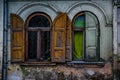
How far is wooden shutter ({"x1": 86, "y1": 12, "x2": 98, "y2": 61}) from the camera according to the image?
12461 mm

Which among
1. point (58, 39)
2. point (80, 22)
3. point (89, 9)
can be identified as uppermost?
point (89, 9)

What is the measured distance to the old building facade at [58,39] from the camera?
489 inches

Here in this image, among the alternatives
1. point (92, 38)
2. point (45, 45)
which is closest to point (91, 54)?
point (92, 38)

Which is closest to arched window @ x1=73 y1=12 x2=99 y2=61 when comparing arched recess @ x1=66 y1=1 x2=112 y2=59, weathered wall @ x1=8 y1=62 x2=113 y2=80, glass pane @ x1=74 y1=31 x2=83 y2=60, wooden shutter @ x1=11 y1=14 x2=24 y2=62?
glass pane @ x1=74 y1=31 x2=83 y2=60

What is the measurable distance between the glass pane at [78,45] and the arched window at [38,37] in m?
1.09

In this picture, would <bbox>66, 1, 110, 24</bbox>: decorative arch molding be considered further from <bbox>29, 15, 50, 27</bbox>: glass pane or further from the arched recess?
<bbox>29, 15, 50, 27</bbox>: glass pane

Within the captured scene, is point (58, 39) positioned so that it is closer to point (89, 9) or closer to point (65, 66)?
point (65, 66)

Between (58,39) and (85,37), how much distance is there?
108 cm

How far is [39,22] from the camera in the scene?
12773 mm

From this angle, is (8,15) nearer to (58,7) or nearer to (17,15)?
(17,15)

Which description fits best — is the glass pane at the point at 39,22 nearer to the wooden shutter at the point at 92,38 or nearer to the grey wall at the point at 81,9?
the grey wall at the point at 81,9

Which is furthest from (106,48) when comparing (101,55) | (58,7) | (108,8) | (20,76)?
(20,76)

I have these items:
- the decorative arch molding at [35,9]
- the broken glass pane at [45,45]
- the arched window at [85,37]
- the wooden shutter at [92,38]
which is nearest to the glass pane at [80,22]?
the arched window at [85,37]

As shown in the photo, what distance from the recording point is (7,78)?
12695 mm
